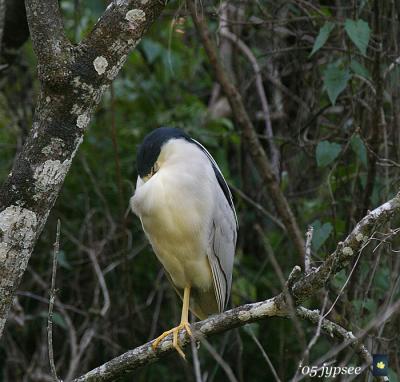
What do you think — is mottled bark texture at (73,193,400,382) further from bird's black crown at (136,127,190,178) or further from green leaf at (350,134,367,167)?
green leaf at (350,134,367,167)

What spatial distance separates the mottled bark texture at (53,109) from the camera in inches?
69.3

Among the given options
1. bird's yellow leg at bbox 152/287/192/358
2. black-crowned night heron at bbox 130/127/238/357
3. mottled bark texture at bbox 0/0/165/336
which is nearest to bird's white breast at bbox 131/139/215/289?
black-crowned night heron at bbox 130/127/238/357

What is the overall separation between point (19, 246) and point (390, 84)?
6.76 feet

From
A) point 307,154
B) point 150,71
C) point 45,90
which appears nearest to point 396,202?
point 45,90

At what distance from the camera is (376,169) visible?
331cm

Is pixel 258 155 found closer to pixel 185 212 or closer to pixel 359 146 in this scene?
pixel 359 146

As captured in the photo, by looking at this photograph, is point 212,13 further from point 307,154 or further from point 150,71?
point 150,71

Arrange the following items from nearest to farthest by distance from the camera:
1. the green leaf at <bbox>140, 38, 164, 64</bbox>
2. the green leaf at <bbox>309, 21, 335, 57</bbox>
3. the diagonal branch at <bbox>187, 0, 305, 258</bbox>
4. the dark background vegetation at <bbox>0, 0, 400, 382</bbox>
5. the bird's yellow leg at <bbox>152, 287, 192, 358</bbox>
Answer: the bird's yellow leg at <bbox>152, 287, 192, 358</bbox>
the green leaf at <bbox>309, 21, 335, 57</bbox>
the diagonal branch at <bbox>187, 0, 305, 258</bbox>
the dark background vegetation at <bbox>0, 0, 400, 382</bbox>
the green leaf at <bbox>140, 38, 164, 64</bbox>

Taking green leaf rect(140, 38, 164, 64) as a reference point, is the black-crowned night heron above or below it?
below

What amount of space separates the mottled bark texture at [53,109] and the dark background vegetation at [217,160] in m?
1.56

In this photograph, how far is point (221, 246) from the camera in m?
3.03

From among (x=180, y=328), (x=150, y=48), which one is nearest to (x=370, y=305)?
(x=180, y=328)

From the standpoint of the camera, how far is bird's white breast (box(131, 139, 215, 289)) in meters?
2.82

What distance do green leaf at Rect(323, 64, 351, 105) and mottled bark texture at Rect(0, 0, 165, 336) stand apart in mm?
1197
